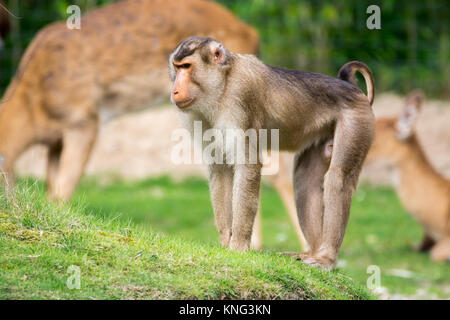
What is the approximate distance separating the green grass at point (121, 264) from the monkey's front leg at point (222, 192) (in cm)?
31

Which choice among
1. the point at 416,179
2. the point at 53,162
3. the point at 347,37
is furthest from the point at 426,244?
the point at 347,37

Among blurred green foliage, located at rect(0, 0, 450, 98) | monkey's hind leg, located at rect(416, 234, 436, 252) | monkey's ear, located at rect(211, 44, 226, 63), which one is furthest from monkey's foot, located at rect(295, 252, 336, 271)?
blurred green foliage, located at rect(0, 0, 450, 98)

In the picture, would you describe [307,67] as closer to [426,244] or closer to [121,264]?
[426,244]

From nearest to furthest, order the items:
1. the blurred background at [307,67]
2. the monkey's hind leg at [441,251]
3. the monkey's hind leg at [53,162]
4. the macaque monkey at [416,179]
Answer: the monkey's hind leg at [441,251]
the macaque monkey at [416,179]
the monkey's hind leg at [53,162]
the blurred background at [307,67]

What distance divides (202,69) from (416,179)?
5.89m

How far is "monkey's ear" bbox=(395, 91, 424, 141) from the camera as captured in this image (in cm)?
1093

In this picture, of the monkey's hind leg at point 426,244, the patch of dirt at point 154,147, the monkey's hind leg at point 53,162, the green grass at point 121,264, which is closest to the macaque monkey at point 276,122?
the green grass at point 121,264

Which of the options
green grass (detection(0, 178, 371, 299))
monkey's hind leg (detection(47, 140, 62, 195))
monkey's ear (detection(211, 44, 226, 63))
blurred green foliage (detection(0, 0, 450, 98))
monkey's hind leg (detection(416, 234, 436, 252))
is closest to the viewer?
green grass (detection(0, 178, 371, 299))

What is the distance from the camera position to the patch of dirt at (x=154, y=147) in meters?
15.5

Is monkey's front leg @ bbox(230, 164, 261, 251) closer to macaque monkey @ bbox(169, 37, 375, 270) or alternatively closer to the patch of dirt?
macaque monkey @ bbox(169, 37, 375, 270)

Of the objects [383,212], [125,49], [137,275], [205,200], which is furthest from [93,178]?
[137,275]

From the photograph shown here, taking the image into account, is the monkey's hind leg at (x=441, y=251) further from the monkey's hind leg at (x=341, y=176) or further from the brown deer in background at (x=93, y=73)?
the monkey's hind leg at (x=341, y=176)

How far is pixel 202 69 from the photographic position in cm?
621
